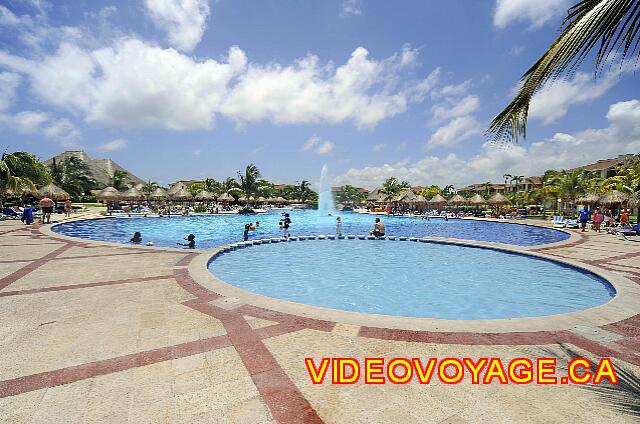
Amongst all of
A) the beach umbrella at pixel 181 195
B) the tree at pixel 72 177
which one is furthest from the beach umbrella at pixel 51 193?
the tree at pixel 72 177

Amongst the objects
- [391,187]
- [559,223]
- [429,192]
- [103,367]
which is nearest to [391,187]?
[391,187]

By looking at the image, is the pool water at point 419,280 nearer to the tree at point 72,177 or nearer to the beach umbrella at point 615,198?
the beach umbrella at point 615,198

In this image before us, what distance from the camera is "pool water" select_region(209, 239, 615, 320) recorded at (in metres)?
8.78

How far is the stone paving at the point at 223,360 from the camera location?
3.09 metres

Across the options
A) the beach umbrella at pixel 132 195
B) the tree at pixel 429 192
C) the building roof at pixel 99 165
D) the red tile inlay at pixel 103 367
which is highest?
the building roof at pixel 99 165

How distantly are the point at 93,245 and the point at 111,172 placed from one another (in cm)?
8438

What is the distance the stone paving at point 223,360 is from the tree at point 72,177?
62235mm

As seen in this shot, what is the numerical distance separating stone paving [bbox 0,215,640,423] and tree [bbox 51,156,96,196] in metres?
62.2

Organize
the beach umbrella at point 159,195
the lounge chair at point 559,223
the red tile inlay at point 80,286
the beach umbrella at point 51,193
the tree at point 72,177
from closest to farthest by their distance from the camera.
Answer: the red tile inlay at point 80,286 < the lounge chair at point 559,223 < the beach umbrella at point 51,193 < the beach umbrella at point 159,195 < the tree at point 72,177

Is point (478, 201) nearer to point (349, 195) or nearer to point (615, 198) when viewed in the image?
point (615, 198)

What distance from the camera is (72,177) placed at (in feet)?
189

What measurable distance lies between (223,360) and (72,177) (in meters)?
70.4

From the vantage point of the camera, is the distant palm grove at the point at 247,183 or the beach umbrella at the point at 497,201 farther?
the beach umbrella at the point at 497,201

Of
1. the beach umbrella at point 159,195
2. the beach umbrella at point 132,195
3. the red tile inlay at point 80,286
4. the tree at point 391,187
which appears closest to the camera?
the red tile inlay at point 80,286
